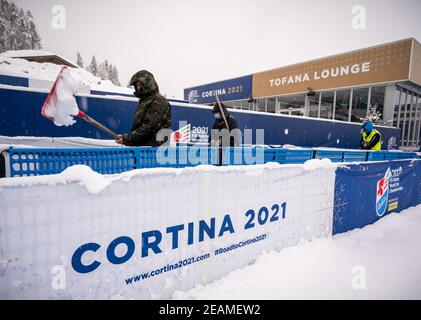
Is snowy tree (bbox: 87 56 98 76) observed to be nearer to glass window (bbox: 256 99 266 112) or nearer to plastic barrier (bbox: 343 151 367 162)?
glass window (bbox: 256 99 266 112)

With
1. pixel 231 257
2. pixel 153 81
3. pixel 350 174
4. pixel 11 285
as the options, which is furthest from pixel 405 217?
pixel 11 285

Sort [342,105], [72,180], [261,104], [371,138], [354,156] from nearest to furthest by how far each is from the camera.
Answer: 1. [72,180]
2. [354,156]
3. [371,138]
4. [342,105]
5. [261,104]

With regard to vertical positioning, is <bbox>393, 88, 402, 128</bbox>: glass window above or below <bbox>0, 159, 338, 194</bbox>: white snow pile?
above

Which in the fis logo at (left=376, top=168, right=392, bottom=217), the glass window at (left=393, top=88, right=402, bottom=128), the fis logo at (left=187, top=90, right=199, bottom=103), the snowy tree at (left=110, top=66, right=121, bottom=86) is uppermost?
the snowy tree at (left=110, top=66, right=121, bottom=86)

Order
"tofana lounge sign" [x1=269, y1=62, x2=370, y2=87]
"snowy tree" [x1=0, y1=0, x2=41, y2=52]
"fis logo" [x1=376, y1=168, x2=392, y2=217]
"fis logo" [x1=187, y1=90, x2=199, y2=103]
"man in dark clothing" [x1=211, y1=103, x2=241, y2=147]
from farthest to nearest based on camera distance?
"snowy tree" [x1=0, y1=0, x2=41, y2=52]
"fis logo" [x1=187, y1=90, x2=199, y2=103]
"tofana lounge sign" [x1=269, y1=62, x2=370, y2=87]
"man in dark clothing" [x1=211, y1=103, x2=241, y2=147]
"fis logo" [x1=376, y1=168, x2=392, y2=217]

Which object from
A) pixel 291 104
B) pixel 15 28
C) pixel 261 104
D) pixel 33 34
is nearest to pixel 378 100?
pixel 291 104

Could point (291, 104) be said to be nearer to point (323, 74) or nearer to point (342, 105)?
point (323, 74)

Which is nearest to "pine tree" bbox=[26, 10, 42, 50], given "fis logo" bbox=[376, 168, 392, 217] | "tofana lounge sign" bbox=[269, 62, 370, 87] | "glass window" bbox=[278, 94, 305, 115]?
"tofana lounge sign" bbox=[269, 62, 370, 87]

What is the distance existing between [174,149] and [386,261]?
3128 millimetres

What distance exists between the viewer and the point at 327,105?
17.7m

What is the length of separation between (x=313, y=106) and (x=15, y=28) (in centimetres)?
6745

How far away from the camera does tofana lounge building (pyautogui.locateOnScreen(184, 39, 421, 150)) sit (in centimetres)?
1362

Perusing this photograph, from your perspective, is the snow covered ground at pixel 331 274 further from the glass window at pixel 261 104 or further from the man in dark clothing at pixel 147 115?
the glass window at pixel 261 104

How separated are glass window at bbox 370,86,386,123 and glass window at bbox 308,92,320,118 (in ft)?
12.4
